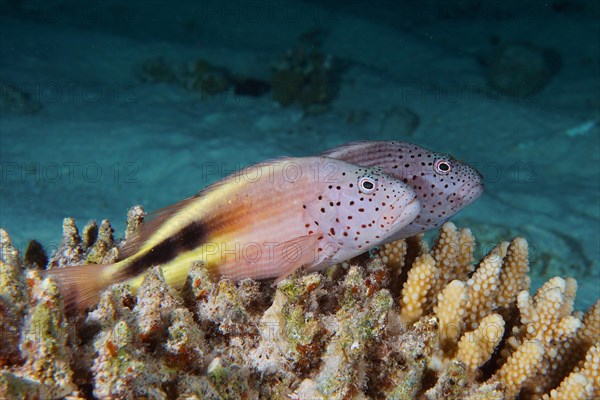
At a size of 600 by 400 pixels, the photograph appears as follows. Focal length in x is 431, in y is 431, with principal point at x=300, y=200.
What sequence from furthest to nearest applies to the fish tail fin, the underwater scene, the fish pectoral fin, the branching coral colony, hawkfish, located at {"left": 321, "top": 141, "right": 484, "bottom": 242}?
hawkfish, located at {"left": 321, "top": 141, "right": 484, "bottom": 242}, the fish pectoral fin, the fish tail fin, the underwater scene, the branching coral colony

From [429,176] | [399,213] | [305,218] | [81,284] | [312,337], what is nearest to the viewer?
[312,337]

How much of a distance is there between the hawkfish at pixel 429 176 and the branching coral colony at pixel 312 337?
0.72ft

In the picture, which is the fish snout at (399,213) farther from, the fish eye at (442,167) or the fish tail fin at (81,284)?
the fish tail fin at (81,284)

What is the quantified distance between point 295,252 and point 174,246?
33.3 inches

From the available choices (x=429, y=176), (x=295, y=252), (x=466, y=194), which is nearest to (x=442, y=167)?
(x=429, y=176)

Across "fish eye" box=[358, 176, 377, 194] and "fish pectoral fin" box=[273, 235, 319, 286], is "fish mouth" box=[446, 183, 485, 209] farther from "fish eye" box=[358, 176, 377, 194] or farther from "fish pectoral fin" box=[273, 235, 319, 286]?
"fish pectoral fin" box=[273, 235, 319, 286]

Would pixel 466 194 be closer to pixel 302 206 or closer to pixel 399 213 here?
pixel 399 213

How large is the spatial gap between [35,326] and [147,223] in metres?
1.17

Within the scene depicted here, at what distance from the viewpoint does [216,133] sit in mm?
11664

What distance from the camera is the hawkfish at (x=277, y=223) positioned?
2.97 meters

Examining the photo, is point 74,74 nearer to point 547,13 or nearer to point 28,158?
point 28,158

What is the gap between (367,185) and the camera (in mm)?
3041

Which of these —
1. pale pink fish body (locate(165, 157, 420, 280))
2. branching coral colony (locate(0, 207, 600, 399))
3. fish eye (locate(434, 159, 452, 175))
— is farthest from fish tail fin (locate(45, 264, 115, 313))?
fish eye (locate(434, 159, 452, 175))

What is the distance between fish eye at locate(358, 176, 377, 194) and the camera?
3.03 m
